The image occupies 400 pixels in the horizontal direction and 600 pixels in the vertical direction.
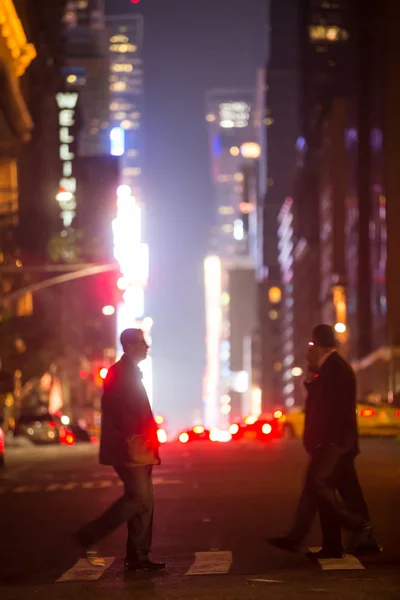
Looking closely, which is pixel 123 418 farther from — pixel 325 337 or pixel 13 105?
pixel 13 105

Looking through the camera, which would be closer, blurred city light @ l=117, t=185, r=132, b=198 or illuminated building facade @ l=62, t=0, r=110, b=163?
blurred city light @ l=117, t=185, r=132, b=198

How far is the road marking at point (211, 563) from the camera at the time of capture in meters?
9.16

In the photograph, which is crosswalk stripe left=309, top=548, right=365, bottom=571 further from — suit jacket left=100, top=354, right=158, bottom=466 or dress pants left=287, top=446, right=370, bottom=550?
suit jacket left=100, top=354, right=158, bottom=466

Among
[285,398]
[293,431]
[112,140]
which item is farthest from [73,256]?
[285,398]

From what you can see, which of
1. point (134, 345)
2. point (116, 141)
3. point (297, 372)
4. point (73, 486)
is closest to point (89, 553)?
point (134, 345)

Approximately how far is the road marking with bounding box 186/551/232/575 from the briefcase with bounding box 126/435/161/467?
903 millimetres

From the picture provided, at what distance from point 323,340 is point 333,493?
4.08 feet

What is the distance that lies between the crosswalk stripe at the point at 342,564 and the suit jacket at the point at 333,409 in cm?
85

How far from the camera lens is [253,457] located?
28.7 m

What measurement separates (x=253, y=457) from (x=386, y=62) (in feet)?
238

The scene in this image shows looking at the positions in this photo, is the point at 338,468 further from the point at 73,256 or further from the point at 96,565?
the point at 73,256

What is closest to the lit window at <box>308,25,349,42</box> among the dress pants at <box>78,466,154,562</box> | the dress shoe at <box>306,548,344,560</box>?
the dress shoe at <box>306,548,344,560</box>

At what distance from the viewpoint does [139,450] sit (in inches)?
364

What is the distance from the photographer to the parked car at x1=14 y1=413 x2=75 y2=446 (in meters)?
43.4
